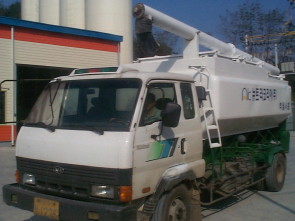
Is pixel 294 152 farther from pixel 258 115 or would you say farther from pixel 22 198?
pixel 22 198

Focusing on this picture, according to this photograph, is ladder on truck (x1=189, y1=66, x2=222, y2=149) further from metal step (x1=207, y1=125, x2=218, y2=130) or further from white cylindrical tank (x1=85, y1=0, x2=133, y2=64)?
white cylindrical tank (x1=85, y1=0, x2=133, y2=64)

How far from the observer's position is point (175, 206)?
182 inches

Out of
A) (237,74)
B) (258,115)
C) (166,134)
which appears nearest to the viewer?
(166,134)

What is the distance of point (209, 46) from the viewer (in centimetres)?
732

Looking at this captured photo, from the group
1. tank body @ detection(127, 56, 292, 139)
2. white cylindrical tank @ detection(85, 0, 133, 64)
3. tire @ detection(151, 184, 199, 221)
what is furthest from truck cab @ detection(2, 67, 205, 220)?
white cylindrical tank @ detection(85, 0, 133, 64)

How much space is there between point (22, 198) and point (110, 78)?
6.29 feet

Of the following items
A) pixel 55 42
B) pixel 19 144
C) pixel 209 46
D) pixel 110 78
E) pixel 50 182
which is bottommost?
pixel 50 182

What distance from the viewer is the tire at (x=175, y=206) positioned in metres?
4.30

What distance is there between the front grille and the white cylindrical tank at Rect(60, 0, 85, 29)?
68.8 feet

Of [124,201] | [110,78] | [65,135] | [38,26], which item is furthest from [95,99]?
[38,26]

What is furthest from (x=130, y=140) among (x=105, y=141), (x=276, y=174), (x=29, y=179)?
(x=276, y=174)

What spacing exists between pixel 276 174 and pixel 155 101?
4598 mm

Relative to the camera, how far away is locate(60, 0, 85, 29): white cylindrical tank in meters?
24.3

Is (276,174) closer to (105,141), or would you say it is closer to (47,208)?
(105,141)
